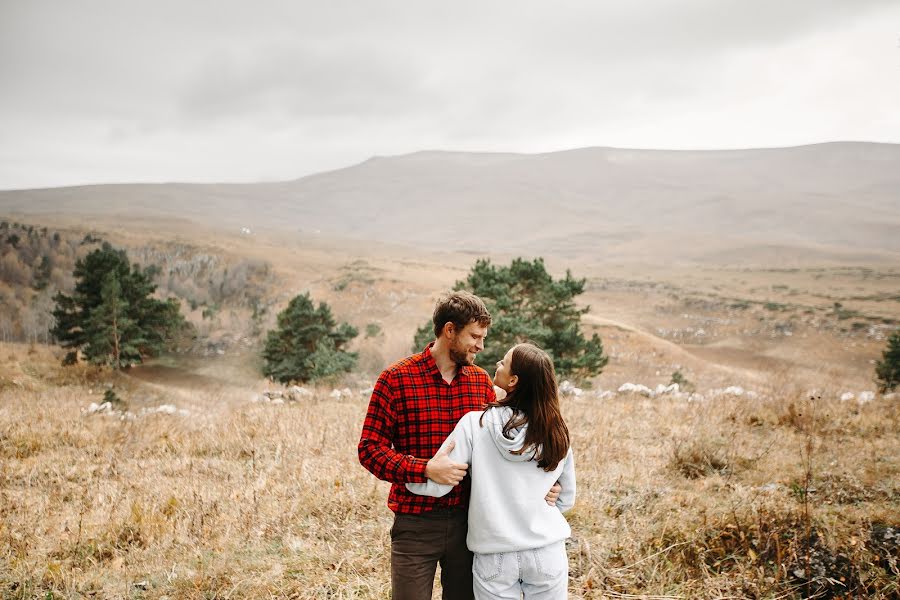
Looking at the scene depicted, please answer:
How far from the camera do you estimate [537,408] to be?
2.13m

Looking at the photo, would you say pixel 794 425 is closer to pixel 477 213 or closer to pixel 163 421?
pixel 163 421

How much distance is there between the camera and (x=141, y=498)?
485 centimetres

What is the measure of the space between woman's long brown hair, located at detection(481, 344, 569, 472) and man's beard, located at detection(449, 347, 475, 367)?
0.26 metres

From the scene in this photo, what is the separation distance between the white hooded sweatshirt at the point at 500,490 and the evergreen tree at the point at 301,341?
14.2 meters

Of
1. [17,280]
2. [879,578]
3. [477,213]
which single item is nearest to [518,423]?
[879,578]

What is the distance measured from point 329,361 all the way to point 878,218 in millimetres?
193652

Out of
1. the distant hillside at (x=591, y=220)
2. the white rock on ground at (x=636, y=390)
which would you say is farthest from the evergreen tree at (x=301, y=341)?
the distant hillside at (x=591, y=220)

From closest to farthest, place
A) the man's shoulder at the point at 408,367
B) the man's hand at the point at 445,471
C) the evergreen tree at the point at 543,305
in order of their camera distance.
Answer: the man's hand at the point at 445,471 < the man's shoulder at the point at 408,367 < the evergreen tree at the point at 543,305

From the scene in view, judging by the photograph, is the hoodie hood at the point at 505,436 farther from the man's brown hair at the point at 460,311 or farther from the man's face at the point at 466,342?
the man's brown hair at the point at 460,311

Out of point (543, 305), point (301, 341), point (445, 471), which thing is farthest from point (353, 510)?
point (301, 341)

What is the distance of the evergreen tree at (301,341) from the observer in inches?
661

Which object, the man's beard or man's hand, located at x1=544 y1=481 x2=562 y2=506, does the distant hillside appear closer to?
man's hand, located at x1=544 y1=481 x2=562 y2=506

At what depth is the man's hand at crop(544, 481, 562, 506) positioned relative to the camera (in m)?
2.31

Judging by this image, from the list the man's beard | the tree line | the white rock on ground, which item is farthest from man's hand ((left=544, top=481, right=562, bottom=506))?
the tree line
